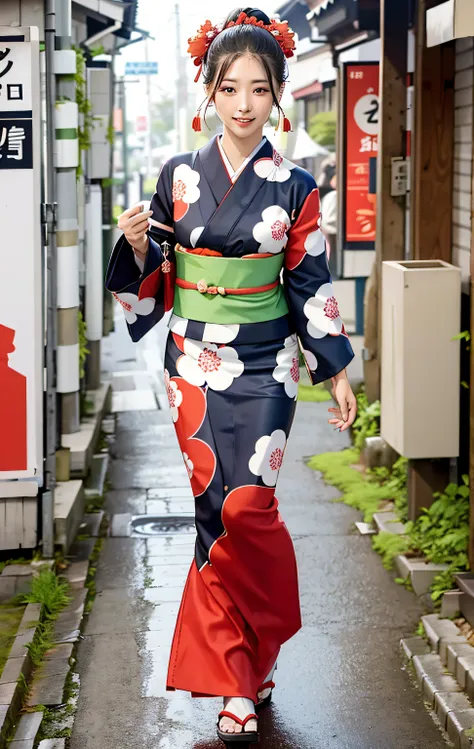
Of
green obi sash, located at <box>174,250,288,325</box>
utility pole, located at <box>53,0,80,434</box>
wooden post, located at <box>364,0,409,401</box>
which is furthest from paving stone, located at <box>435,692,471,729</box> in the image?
wooden post, located at <box>364,0,409,401</box>

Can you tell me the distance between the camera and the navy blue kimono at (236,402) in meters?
5.07

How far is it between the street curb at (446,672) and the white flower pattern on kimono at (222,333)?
1826 millimetres

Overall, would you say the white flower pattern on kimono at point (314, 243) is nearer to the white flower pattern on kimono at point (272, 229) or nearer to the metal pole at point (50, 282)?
the white flower pattern on kimono at point (272, 229)

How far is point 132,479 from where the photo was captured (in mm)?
9719

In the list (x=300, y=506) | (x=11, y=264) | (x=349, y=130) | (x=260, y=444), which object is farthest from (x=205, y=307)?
(x=349, y=130)

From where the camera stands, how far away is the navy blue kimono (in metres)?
Answer: 5.07

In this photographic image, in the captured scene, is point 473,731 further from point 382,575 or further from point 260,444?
point 382,575

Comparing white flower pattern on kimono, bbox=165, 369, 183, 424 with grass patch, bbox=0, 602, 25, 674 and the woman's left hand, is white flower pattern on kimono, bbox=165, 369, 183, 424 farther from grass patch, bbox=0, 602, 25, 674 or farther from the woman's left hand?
grass patch, bbox=0, 602, 25, 674

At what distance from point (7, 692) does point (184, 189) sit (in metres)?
2.26

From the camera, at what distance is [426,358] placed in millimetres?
7066

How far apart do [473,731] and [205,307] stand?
6.67ft

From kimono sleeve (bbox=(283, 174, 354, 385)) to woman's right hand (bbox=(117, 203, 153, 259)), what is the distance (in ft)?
2.04

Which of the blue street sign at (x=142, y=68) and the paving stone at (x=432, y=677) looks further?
the blue street sign at (x=142, y=68)

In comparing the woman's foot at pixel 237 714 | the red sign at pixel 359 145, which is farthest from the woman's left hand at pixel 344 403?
the red sign at pixel 359 145
